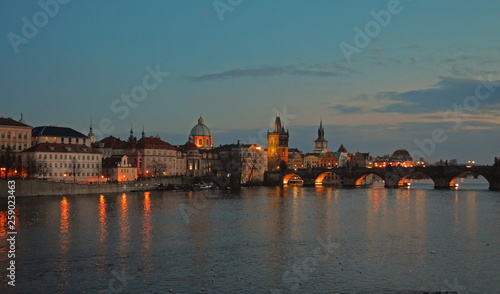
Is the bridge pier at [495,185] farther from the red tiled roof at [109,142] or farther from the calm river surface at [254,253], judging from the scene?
the red tiled roof at [109,142]

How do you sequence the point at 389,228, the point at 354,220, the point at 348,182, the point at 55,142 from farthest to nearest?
1. the point at 348,182
2. the point at 55,142
3. the point at 354,220
4. the point at 389,228

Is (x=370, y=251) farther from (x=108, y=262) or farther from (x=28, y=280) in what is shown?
(x=28, y=280)

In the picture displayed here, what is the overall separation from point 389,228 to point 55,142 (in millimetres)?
87416

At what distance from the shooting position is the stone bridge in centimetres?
11456

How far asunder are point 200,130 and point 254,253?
158399 mm

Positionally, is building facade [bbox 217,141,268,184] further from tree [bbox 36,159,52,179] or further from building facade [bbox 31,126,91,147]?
tree [bbox 36,159,52,179]

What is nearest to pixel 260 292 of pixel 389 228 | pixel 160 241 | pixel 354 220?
pixel 160 241

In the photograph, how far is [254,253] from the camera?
1373 inches

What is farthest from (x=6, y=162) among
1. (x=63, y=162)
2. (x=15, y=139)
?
(x=63, y=162)

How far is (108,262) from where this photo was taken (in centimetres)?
3186

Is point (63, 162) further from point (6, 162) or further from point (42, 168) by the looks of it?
point (6, 162)

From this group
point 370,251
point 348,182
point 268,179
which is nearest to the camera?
point 370,251

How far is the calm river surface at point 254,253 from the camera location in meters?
27.1

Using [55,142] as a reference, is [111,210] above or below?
below
